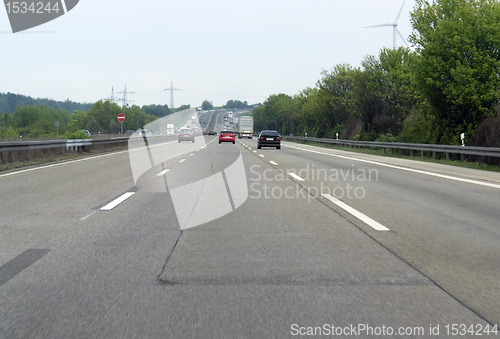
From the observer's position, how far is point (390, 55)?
179 feet

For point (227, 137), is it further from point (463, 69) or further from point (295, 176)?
point (295, 176)

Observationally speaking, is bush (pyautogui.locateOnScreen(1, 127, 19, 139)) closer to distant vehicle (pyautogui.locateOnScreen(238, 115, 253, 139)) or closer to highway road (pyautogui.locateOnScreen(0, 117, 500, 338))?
highway road (pyautogui.locateOnScreen(0, 117, 500, 338))

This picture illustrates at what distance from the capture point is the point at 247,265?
17.5 feet

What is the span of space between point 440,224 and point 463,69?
2565 cm

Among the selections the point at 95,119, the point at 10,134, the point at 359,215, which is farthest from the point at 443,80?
the point at 95,119

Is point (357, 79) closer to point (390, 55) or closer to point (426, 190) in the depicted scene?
point (390, 55)

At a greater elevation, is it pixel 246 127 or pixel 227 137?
pixel 246 127

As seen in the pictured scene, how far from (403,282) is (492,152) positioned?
1676 centimetres

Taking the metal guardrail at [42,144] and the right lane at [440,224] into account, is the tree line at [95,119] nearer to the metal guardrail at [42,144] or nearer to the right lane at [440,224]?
the metal guardrail at [42,144]

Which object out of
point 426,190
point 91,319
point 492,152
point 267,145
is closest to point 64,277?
point 91,319

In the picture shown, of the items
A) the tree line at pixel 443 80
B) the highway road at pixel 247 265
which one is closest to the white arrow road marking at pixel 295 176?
the highway road at pixel 247 265

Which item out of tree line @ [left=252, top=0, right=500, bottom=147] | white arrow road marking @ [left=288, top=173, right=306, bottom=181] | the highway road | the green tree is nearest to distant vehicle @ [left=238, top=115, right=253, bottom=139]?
tree line @ [left=252, top=0, right=500, bottom=147]

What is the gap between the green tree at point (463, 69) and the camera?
30328 mm

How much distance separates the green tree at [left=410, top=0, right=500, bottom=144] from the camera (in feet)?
99.5
